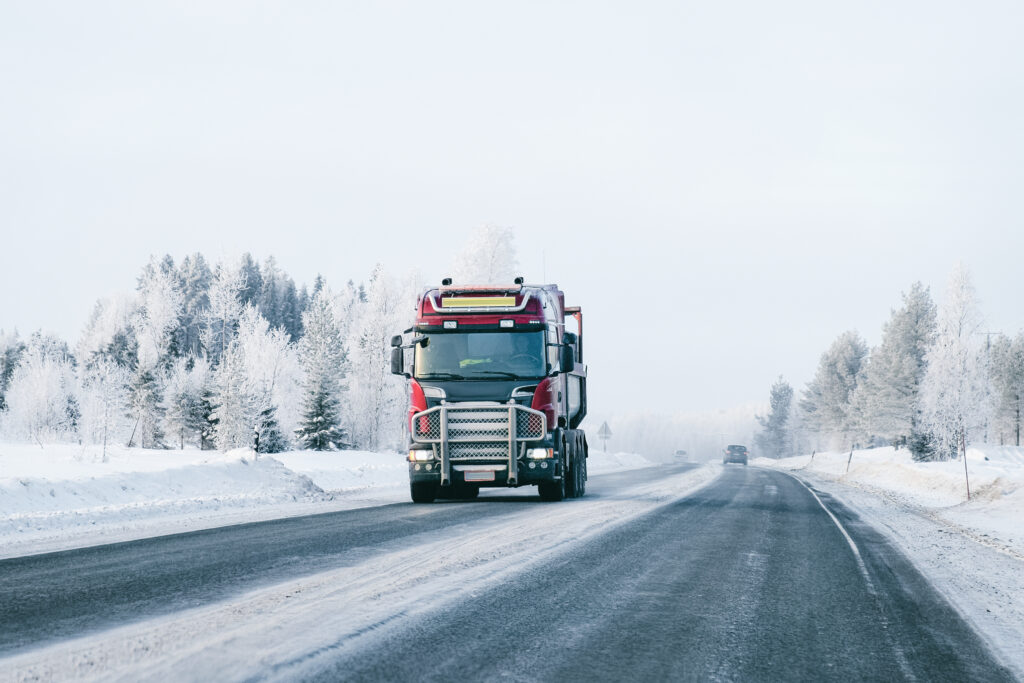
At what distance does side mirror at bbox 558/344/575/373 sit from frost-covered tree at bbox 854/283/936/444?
2377 inches

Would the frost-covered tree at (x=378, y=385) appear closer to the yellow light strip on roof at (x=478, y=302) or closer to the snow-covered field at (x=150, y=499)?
the snow-covered field at (x=150, y=499)

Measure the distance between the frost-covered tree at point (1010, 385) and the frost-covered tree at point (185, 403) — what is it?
225 ft

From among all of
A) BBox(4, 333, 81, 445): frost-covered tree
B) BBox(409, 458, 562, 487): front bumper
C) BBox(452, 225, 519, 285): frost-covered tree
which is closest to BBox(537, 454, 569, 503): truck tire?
BBox(409, 458, 562, 487): front bumper

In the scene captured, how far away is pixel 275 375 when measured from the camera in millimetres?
61156

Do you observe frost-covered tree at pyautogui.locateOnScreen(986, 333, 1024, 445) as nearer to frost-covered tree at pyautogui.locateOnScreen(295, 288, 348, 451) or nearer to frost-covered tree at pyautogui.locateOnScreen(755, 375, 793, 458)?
frost-covered tree at pyautogui.locateOnScreen(755, 375, 793, 458)

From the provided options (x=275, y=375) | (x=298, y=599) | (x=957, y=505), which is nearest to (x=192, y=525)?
(x=298, y=599)

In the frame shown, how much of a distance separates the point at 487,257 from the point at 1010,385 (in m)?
61.6

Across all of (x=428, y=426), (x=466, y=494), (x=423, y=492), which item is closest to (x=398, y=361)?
(x=428, y=426)

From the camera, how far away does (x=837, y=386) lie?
9725 cm

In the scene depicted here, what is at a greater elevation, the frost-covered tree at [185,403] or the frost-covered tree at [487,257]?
the frost-covered tree at [487,257]

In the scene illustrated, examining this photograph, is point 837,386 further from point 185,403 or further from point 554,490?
point 554,490

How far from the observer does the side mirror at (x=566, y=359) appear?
16.4 metres

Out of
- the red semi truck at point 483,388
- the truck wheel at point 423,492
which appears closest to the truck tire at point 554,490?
the red semi truck at point 483,388

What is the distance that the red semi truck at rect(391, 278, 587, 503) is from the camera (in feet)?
52.0
